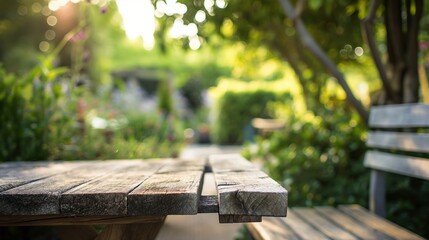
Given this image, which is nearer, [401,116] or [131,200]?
[131,200]

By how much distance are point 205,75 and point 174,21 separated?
85.7 ft

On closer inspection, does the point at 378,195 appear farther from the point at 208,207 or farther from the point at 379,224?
the point at 208,207

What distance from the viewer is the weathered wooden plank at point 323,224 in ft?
7.68

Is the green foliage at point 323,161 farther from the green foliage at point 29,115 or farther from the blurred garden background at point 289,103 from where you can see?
the green foliage at point 29,115

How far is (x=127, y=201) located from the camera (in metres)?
1.52

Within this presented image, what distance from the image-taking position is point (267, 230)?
7.93 feet

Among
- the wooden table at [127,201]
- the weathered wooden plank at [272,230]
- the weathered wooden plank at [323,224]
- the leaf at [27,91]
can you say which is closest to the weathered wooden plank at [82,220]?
the wooden table at [127,201]

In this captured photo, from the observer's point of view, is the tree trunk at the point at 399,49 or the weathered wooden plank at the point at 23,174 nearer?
the weathered wooden plank at the point at 23,174

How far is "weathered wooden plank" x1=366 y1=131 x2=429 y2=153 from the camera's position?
2.54 m

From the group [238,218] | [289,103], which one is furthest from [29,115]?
[289,103]

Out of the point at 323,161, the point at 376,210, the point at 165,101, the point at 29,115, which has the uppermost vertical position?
the point at 165,101

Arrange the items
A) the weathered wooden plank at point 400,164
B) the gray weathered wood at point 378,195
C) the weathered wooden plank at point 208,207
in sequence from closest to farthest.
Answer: the weathered wooden plank at point 208,207 → the weathered wooden plank at point 400,164 → the gray weathered wood at point 378,195

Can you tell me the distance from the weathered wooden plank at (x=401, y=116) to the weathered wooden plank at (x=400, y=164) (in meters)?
0.17

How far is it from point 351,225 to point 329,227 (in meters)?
0.12
